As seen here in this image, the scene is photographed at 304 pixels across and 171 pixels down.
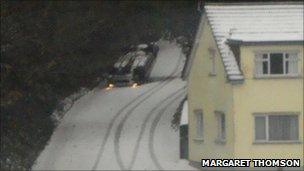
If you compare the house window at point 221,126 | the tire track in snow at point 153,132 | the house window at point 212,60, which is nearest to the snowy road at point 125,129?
the tire track in snow at point 153,132

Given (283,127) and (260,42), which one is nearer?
(260,42)

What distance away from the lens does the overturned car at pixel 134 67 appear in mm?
10633

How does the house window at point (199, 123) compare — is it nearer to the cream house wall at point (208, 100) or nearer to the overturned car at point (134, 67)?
the cream house wall at point (208, 100)

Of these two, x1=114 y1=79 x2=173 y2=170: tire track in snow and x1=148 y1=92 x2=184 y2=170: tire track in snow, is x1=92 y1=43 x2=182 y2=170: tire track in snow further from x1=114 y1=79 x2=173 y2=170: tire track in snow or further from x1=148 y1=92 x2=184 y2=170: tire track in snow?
x1=148 y1=92 x2=184 y2=170: tire track in snow

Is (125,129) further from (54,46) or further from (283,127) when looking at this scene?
(283,127)

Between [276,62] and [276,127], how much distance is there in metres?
0.59

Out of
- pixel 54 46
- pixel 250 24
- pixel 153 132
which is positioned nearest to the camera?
pixel 250 24

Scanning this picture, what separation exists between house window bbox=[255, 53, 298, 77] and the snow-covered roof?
15cm

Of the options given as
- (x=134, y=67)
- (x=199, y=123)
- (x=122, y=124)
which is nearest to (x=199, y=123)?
(x=199, y=123)

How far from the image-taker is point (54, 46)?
11625mm

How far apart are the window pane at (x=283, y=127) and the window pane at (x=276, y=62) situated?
1.43ft

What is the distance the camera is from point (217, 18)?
34.2ft

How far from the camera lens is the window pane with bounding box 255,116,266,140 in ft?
32.3

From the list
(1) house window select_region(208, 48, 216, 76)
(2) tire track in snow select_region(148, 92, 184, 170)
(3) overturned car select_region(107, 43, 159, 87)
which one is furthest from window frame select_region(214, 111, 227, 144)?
(3) overturned car select_region(107, 43, 159, 87)
